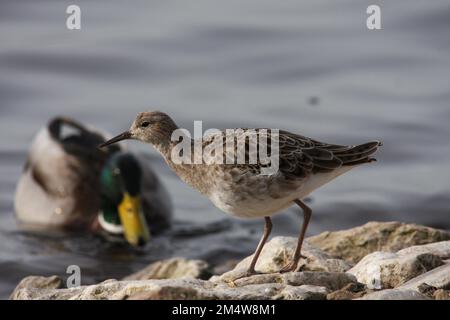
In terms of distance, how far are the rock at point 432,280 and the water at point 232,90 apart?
20.4 ft

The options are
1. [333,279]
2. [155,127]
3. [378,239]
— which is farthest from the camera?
[378,239]

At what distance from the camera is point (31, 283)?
8633 mm

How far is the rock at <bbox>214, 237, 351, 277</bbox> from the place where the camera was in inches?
317

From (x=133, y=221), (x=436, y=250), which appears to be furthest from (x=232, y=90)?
(x=436, y=250)

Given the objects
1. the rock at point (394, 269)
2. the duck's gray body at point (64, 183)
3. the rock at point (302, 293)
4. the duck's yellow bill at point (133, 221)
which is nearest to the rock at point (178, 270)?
the rock at point (394, 269)

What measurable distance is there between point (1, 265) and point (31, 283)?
472cm

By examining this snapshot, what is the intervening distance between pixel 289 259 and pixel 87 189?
886 centimetres

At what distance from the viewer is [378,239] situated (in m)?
9.10

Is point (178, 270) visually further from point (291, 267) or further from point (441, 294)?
point (441, 294)

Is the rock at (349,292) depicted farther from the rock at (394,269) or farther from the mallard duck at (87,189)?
the mallard duck at (87,189)

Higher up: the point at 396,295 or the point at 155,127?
the point at 155,127

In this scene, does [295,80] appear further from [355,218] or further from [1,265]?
[1,265]

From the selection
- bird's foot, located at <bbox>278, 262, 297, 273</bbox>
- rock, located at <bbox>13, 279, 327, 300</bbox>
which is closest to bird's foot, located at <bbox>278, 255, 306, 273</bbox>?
bird's foot, located at <bbox>278, 262, 297, 273</bbox>
